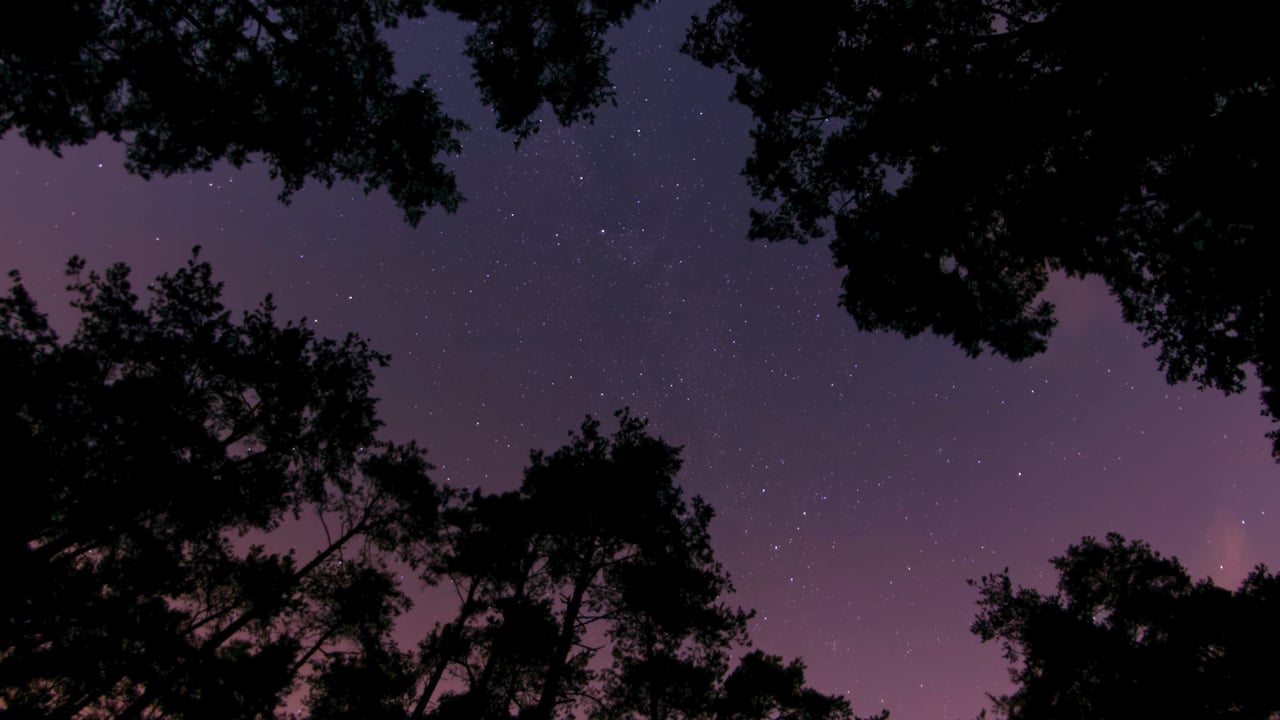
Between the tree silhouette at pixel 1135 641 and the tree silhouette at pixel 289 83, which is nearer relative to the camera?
the tree silhouette at pixel 289 83

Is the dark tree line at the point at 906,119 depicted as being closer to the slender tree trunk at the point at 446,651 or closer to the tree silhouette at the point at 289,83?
the tree silhouette at the point at 289,83

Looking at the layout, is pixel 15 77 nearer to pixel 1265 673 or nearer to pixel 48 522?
pixel 48 522

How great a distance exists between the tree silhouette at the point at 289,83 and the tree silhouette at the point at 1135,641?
21.8m

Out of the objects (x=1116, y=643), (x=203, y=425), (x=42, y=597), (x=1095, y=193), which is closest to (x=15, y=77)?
(x=203, y=425)

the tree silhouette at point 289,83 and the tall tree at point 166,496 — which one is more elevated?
the tree silhouette at point 289,83

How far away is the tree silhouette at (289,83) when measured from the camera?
9.18m

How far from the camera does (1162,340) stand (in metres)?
11.0

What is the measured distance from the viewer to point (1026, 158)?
9.92 m

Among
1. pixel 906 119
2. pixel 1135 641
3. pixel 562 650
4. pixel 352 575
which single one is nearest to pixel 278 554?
pixel 352 575

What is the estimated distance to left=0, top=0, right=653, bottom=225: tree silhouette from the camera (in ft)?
30.1

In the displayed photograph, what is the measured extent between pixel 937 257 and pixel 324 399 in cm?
1694

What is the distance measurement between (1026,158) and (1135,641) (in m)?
17.7

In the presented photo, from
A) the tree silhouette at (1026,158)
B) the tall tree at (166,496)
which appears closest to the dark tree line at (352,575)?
the tall tree at (166,496)

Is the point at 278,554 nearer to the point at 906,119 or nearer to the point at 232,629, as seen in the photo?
the point at 232,629
